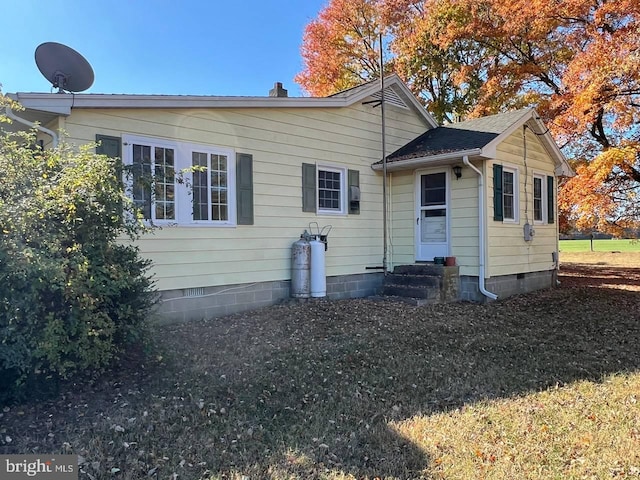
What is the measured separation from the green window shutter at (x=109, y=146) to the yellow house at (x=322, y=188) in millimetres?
13

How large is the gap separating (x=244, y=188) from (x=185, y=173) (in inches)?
39.9

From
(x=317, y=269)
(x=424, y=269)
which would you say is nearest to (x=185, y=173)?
(x=317, y=269)

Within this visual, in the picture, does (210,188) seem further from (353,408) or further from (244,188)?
(353,408)

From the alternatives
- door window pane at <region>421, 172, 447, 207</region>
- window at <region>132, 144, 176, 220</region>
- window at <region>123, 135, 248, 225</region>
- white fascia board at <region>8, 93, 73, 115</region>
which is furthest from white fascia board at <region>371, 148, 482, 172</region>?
white fascia board at <region>8, 93, 73, 115</region>

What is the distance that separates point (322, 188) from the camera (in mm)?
8508

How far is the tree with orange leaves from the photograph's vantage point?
35.2 ft

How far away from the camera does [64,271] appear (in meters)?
3.47

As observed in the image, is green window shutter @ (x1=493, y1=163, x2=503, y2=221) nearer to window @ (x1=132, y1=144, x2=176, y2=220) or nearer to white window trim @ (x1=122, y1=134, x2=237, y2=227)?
white window trim @ (x1=122, y1=134, x2=237, y2=227)

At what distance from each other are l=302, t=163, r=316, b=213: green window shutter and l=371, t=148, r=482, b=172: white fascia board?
1.64 m

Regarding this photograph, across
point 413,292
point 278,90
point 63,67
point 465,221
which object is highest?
point 278,90

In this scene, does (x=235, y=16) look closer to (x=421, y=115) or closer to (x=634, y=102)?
(x=421, y=115)

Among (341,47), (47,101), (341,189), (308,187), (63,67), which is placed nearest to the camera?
(47,101)

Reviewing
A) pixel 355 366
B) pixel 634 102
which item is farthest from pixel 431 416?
pixel 634 102

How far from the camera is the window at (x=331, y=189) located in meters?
8.48
